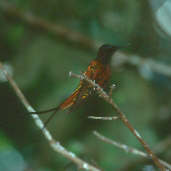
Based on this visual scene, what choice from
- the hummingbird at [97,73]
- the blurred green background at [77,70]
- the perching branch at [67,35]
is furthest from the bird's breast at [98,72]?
the perching branch at [67,35]

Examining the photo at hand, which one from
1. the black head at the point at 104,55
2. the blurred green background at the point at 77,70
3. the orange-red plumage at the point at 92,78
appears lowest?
the blurred green background at the point at 77,70

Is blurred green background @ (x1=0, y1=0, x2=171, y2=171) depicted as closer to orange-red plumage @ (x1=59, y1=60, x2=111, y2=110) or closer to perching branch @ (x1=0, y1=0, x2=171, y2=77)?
perching branch @ (x1=0, y1=0, x2=171, y2=77)

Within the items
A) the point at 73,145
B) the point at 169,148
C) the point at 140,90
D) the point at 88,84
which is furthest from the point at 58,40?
the point at 88,84

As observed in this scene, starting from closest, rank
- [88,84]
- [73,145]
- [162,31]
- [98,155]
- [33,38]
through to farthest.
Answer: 1. [88,84]
2. [73,145]
3. [98,155]
4. [162,31]
5. [33,38]

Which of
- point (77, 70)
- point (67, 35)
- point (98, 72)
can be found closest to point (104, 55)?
point (98, 72)

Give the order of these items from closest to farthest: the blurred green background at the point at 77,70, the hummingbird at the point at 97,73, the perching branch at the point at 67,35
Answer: the hummingbird at the point at 97,73 → the blurred green background at the point at 77,70 → the perching branch at the point at 67,35

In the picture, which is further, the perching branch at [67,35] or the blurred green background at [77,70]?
the perching branch at [67,35]

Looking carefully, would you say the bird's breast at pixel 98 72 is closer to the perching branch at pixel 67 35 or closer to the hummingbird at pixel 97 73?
the hummingbird at pixel 97 73

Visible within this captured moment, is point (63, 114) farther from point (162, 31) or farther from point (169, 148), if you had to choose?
point (162, 31)
